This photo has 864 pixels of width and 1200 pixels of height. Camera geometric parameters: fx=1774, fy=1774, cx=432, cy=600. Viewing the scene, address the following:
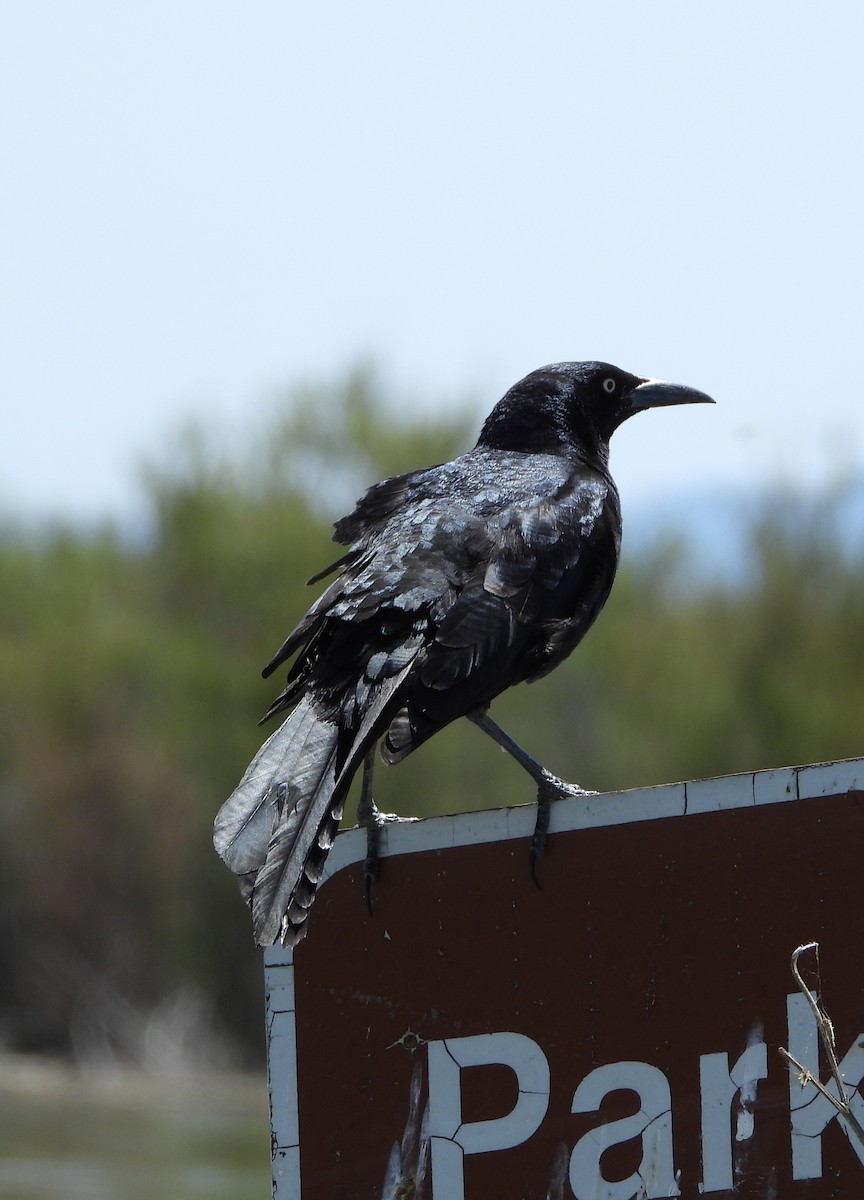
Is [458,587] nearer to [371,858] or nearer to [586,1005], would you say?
[371,858]

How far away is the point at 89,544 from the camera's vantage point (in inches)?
1030

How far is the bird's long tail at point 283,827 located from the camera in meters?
2.50

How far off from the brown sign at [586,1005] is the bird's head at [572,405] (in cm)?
189

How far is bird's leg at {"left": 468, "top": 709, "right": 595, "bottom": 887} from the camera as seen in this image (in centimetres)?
254

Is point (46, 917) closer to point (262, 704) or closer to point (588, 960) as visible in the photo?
point (262, 704)

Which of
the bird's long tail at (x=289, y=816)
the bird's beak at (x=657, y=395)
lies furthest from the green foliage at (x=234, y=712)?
the bird's long tail at (x=289, y=816)

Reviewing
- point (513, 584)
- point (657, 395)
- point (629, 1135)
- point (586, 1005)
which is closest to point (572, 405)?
point (657, 395)

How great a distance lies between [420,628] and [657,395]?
5.76 ft

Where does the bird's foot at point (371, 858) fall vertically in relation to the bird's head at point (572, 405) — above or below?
below

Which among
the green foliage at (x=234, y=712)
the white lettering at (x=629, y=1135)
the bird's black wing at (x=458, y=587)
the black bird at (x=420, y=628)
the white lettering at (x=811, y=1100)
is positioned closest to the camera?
the white lettering at (x=811, y=1100)

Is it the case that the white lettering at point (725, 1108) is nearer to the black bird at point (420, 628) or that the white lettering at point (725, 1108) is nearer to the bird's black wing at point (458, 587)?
the black bird at point (420, 628)

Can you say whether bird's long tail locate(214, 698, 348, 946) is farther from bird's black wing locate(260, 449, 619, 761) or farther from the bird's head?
Result: the bird's head

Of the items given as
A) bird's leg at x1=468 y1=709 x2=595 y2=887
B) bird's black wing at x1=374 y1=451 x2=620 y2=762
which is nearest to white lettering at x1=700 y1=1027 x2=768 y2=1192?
bird's leg at x1=468 y1=709 x2=595 y2=887

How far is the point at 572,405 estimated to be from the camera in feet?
14.8
